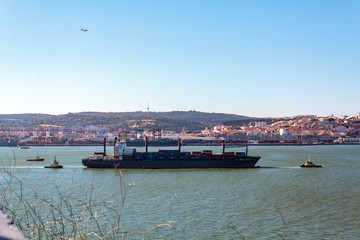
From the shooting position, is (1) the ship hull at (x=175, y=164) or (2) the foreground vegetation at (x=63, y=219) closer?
(2) the foreground vegetation at (x=63, y=219)

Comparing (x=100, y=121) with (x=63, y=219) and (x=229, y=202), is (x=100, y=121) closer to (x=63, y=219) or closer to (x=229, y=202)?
(x=229, y=202)

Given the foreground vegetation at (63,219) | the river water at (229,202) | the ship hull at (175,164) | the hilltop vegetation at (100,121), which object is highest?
the hilltop vegetation at (100,121)

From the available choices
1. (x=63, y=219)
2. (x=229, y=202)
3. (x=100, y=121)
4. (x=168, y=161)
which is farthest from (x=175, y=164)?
(x=100, y=121)

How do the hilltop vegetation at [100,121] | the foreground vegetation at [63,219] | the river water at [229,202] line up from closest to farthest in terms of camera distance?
the foreground vegetation at [63,219]
the river water at [229,202]
the hilltop vegetation at [100,121]

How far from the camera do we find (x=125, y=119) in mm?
169750

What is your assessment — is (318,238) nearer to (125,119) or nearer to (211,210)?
(211,210)

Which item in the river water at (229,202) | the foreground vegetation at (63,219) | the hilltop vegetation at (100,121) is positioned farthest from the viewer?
the hilltop vegetation at (100,121)

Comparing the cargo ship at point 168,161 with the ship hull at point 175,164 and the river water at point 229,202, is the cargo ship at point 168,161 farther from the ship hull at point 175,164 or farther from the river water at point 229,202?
the river water at point 229,202

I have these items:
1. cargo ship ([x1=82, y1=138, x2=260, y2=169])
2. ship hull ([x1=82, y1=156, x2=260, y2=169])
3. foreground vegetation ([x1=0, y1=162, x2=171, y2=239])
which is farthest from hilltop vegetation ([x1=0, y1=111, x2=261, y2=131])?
foreground vegetation ([x1=0, y1=162, x2=171, y2=239])

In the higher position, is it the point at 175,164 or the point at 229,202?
the point at 175,164

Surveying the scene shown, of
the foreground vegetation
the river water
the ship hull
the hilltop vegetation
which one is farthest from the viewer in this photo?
the hilltop vegetation

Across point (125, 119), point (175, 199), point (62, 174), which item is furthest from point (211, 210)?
point (125, 119)

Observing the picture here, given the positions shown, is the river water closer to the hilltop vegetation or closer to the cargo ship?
the cargo ship

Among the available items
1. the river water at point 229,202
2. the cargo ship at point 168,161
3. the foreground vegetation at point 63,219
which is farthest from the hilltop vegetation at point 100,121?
the foreground vegetation at point 63,219
